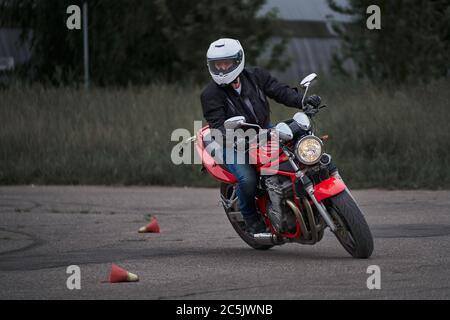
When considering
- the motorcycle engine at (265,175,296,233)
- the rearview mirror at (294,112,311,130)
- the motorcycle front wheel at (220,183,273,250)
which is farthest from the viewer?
the motorcycle front wheel at (220,183,273,250)

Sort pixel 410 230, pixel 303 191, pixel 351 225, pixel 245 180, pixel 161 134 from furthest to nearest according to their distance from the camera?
pixel 161 134 < pixel 410 230 < pixel 245 180 < pixel 303 191 < pixel 351 225

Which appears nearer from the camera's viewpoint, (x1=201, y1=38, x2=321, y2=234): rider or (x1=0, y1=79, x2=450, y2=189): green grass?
(x1=201, y1=38, x2=321, y2=234): rider

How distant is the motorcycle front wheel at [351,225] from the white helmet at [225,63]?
1549 millimetres

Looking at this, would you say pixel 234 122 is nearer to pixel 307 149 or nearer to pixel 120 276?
pixel 307 149

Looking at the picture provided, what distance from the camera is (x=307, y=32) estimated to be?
39.0 meters

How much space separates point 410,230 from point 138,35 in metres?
22.3

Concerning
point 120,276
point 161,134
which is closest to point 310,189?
point 120,276

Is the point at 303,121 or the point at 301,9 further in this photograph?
the point at 301,9

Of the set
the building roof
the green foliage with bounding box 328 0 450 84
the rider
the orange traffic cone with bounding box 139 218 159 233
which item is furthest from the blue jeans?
the building roof

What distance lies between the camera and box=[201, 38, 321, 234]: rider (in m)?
10.9

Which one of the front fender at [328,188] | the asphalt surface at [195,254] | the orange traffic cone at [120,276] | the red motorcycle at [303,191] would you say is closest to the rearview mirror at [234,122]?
the red motorcycle at [303,191]

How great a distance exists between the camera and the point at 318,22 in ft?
130

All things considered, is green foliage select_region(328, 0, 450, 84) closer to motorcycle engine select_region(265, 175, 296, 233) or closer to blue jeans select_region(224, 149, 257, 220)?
blue jeans select_region(224, 149, 257, 220)

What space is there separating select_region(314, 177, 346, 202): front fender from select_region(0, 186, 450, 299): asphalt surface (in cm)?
55
